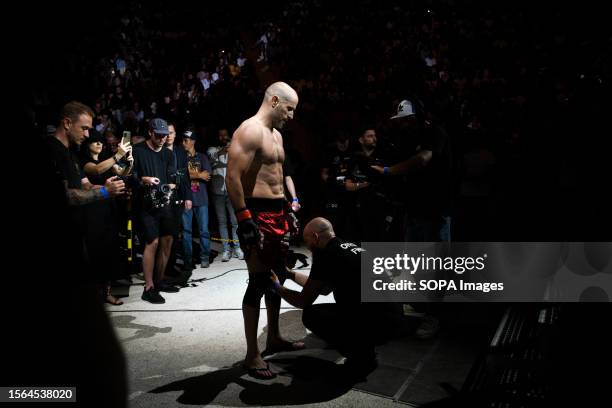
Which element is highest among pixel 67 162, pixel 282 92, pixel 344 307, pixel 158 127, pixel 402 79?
pixel 402 79

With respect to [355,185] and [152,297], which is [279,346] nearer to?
[152,297]

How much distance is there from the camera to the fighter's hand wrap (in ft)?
10.7

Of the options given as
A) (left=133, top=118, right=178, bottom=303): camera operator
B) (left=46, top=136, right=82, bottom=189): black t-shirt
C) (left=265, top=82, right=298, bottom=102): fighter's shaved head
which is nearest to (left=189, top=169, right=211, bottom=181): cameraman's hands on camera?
(left=133, top=118, right=178, bottom=303): camera operator

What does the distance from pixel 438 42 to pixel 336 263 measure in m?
10.2

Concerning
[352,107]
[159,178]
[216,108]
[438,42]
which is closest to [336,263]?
[159,178]

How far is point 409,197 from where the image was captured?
15.3 feet

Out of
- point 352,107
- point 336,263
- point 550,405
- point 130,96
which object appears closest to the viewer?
point 550,405

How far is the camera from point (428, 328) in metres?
4.19

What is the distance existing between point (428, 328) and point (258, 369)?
1636 millimetres

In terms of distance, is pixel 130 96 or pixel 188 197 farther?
pixel 130 96

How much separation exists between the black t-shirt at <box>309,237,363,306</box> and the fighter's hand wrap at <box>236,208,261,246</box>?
50 cm

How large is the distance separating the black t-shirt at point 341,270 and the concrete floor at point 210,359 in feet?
1.97

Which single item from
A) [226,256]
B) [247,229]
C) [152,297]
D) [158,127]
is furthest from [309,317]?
[226,256]

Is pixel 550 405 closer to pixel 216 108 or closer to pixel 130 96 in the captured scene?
pixel 216 108
